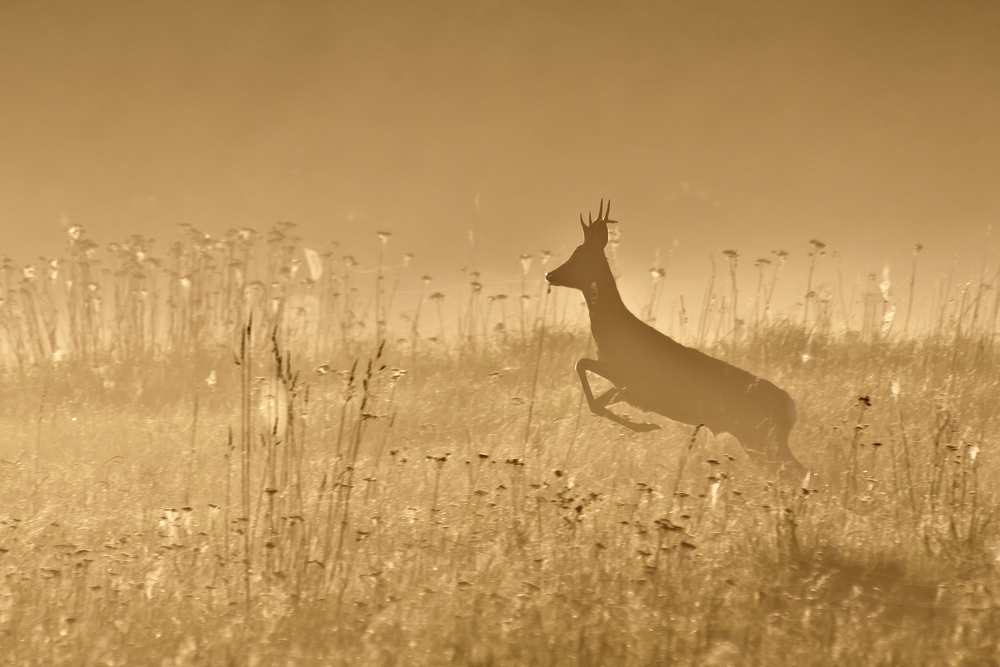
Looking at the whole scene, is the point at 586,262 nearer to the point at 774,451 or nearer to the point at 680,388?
the point at 680,388

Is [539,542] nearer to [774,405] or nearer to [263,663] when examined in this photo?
[263,663]

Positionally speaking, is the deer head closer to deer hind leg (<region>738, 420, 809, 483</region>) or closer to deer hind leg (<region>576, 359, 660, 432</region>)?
deer hind leg (<region>576, 359, 660, 432</region>)

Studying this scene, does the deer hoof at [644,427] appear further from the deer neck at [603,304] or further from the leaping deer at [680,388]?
the deer neck at [603,304]

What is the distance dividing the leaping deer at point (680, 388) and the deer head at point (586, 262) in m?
0.22

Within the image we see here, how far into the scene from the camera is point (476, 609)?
4.49 metres

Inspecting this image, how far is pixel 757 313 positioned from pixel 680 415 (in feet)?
10.9

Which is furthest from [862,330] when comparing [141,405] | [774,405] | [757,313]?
[141,405]

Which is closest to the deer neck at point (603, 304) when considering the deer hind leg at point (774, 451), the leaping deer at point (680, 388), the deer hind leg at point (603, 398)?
the leaping deer at point (680, 388)

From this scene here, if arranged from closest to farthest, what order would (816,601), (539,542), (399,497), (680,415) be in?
1. (816,601)
2. (539,542)
3. (399,497)
4. (680,415)

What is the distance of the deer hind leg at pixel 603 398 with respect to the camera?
7824 mm

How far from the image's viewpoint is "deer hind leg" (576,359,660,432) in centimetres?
782

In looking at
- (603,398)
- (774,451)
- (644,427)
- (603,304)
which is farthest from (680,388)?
(603,304)

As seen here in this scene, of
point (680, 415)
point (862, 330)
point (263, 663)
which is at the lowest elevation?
point (263, 663)

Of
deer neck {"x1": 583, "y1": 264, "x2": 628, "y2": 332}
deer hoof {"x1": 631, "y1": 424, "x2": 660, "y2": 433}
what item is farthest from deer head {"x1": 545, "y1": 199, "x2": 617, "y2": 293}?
deer hoof {"x1": 631, "y1": 424, "x2": 660, "y2": 433}
